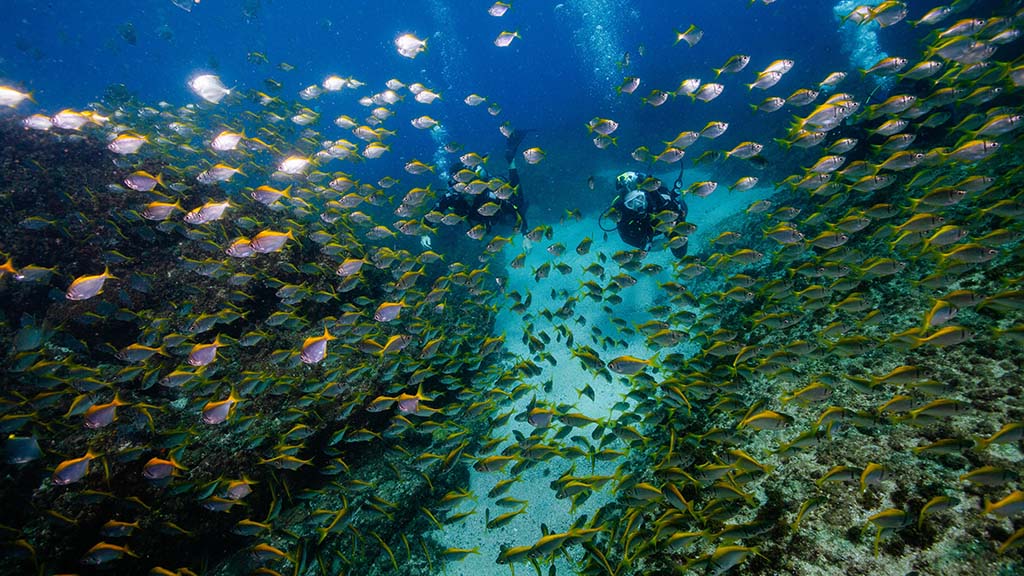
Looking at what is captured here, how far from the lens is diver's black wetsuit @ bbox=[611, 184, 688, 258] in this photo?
8031mm

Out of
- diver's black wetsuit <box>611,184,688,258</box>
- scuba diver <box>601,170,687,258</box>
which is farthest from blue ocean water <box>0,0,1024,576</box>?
diver's black wetsuit <box>611,184,688,258</box>

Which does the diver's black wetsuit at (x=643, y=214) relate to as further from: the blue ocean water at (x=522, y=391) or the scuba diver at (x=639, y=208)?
the blue ocean water at (x=522, y=391)

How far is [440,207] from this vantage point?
916 cm

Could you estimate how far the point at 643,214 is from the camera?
7938mm

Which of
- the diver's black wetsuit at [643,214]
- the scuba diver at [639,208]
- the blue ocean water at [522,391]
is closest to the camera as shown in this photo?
the blue ocean water at [522,391]

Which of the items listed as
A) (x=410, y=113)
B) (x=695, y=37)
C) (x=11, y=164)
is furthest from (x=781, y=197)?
(x=410, y=113)

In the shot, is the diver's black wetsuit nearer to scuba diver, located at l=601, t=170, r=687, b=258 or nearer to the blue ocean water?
scuba diver, located at l=601, t=170, r=687, b=258

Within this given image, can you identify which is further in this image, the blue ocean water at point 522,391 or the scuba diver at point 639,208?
the scuba diver at point 639,208

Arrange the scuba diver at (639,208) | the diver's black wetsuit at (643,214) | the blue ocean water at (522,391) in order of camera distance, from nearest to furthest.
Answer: the blue ocean water at (522,391)
the scuba diver at (639,208)
the diver's black wetsuit at (643,214)

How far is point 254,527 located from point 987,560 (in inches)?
235

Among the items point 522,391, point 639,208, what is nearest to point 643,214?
point 639,208

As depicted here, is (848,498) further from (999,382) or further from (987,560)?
(999,382)

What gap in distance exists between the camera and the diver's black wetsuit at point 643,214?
8.03 metres

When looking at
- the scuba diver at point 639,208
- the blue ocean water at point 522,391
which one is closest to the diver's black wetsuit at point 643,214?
the scuba diver at point 639,208
